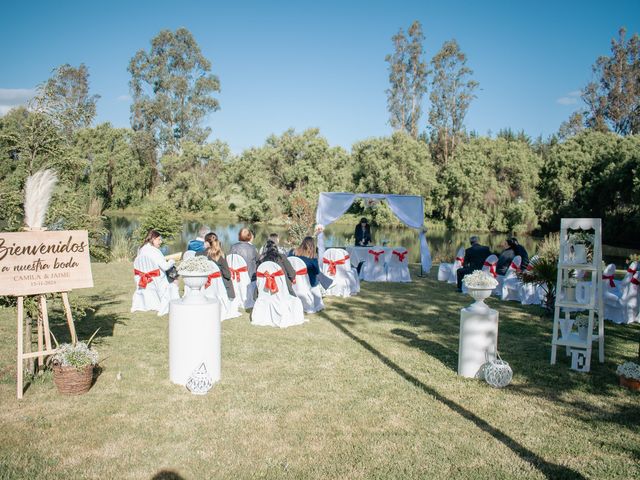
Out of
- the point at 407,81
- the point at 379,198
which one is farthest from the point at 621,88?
the point at 379,198

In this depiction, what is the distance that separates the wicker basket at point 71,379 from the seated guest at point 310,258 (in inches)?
189

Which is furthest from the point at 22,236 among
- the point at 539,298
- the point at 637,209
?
the point at 637,209

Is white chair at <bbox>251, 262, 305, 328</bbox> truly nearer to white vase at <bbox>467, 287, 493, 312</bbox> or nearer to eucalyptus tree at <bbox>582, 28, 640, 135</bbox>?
white vase at <bbox>467, 287, 493, 312</bbox>

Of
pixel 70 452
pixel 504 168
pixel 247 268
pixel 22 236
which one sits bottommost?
pixel 70 452

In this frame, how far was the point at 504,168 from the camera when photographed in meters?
40.3

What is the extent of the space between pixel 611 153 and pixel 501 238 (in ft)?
28.0

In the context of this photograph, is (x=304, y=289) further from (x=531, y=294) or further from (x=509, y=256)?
(x=509, y=256)

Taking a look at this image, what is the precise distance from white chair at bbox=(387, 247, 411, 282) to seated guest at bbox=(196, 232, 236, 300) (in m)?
5.85

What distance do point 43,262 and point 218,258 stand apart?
12.2 ft

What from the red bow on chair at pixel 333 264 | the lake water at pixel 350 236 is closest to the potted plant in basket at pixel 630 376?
the red bow on chair at pixel 333 264

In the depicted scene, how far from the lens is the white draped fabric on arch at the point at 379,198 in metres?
14.1

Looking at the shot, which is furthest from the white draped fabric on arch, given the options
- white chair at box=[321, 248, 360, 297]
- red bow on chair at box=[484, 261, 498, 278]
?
red bow on chair at box=[484, 261, 498, 278]

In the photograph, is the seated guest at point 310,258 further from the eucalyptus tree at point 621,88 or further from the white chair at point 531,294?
the eucalyptus tree at point 621,88

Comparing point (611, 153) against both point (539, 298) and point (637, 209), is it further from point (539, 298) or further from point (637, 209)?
point (539, 298)
